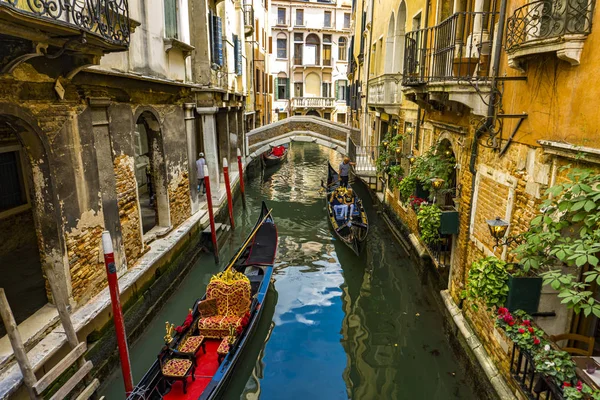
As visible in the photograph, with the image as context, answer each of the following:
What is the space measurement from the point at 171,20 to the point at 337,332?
19.7 ft

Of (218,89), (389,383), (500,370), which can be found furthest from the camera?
(218,89)

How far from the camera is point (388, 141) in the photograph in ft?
34.0

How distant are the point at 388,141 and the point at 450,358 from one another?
20.3 ft

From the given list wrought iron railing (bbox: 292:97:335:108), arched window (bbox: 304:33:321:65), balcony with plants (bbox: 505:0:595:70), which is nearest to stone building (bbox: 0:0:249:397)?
balcony with plants (bbox: 505:0:595:70)

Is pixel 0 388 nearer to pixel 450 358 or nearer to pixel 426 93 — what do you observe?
pixel 450 358

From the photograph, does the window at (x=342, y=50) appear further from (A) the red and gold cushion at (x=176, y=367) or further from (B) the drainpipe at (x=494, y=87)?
(A) the red and gold cushion at (x=176, y=367)

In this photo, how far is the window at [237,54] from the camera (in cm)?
1365

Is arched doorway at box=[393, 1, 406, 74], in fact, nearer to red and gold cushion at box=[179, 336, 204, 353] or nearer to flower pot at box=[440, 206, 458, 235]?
flower pot at box=[440, 206, 458, 235]

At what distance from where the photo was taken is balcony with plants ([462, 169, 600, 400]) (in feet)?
8.56

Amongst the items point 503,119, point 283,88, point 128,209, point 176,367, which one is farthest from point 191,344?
point 283,88

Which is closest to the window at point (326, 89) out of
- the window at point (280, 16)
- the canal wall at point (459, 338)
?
the window at point (280, 16)

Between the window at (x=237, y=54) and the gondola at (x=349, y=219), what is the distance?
6264 millimetres

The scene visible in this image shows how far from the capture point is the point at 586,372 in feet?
9.39

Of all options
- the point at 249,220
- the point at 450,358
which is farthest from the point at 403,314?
the point at 249,220
